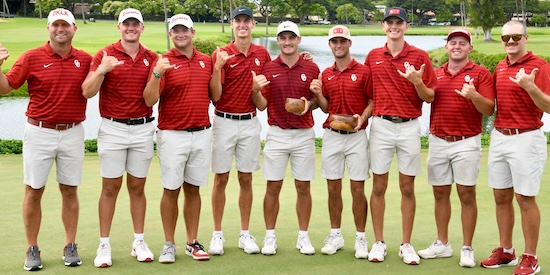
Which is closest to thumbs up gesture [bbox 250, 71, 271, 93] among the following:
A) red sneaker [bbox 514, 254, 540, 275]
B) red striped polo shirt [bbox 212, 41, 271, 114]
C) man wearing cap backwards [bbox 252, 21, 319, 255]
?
man wearing cap backwards [bbox 252, 21, 319, 255]

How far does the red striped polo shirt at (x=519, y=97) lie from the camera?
6.96 m

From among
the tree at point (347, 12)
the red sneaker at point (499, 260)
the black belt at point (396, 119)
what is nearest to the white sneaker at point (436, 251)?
the red sneaker at point (499, 260)

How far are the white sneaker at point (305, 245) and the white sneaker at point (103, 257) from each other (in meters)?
1.77

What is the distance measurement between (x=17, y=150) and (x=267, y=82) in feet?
25.6

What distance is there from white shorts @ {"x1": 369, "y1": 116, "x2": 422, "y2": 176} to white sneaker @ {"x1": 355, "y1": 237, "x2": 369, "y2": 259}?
0.65 metres

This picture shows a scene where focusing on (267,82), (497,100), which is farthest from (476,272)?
(267,82)

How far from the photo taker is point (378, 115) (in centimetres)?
756

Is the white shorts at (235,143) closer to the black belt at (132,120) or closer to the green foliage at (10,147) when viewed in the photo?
the black belt at (132,120)

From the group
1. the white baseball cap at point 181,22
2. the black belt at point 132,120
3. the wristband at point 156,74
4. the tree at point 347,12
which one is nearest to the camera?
the wristband at point 156,74

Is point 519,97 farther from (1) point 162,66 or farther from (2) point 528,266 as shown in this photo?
(1) point 162,66

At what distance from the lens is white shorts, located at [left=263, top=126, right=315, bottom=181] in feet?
25.9

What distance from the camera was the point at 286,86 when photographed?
7.82m

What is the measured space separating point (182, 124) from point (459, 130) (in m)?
2.50

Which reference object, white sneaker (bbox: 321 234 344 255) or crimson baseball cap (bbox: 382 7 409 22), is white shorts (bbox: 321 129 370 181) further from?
crimson baseball cap (bbox: 382 7 409 22)
